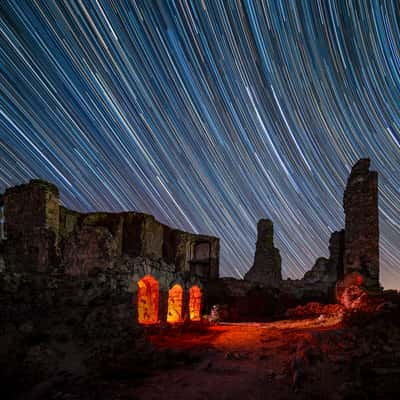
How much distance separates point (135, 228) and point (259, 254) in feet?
40.4

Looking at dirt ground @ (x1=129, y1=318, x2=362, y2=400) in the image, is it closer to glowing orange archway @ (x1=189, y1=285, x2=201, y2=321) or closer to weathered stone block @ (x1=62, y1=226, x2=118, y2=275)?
weathered stone block @ (x1=62, y1=226, x2=118, y2=275)

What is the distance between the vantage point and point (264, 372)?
7.31 metres

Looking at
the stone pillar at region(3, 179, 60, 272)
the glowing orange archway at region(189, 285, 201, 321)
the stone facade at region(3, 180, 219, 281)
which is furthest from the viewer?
the glowing orange archway at region(189, 285, 201, 321)

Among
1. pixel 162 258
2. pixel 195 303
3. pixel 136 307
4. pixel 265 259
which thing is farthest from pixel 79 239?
pixel 265 259

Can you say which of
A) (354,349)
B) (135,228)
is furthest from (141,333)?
(135,228)

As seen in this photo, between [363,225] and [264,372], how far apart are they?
15974 mm

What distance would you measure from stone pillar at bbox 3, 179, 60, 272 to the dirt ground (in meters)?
10.6

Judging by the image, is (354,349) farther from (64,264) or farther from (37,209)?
(37,209)

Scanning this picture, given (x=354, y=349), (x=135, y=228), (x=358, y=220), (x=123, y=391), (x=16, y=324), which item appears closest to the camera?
(x=123, y=391)

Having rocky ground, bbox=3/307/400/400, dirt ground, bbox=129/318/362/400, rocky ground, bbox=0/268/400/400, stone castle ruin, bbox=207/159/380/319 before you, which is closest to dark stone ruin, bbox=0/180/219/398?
rocky ground, bbox=0/268/400/400

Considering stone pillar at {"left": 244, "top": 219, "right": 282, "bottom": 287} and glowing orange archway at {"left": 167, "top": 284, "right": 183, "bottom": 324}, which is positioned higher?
stone pillar at {"left": 244, "top": 219, "right": 282, "bottom": 287}

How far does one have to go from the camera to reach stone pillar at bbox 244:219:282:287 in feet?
98.1

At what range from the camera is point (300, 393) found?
236 inches

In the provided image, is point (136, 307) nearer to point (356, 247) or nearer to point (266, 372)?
point (266, 372)
